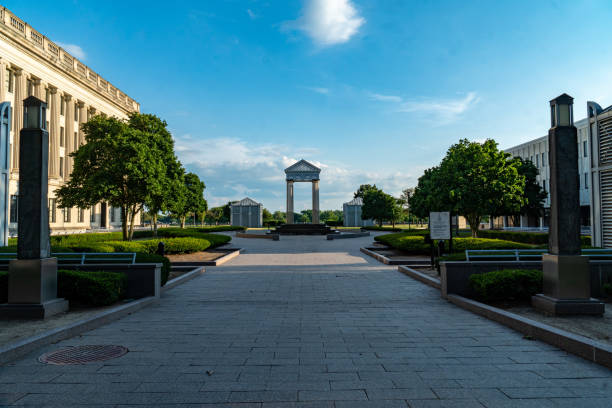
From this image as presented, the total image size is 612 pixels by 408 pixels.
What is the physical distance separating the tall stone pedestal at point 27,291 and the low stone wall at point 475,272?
29.2 ft

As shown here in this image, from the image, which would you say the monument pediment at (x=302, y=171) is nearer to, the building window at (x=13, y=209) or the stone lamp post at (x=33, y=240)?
the building window at (x=13, y=209)

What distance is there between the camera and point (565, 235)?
701cm

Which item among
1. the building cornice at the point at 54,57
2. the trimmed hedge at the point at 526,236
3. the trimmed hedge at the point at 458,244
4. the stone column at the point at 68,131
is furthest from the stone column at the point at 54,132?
the trimmed hedge at the point at 526,236

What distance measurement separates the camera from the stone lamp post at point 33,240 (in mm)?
6895

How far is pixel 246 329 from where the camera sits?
6.35 meters

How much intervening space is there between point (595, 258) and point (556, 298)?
3978 millimetres

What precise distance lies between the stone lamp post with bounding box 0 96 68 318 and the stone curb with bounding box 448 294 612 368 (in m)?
8.68

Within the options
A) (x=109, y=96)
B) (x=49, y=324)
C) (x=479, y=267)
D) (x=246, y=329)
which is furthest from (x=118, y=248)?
(x=109, y=96)

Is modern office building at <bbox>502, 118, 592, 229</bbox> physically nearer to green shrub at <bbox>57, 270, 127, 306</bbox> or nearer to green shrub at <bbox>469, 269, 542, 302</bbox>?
green shrub at <bbox>469, 269, 542, 302</bbox>

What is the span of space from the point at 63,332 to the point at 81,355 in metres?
1.08

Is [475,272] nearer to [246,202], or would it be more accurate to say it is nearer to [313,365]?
[313,365]

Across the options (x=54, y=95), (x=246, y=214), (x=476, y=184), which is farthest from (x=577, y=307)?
(x=246, y=214)

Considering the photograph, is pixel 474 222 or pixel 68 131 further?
pixel 68 131

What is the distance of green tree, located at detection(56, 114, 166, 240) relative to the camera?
21000 mm
